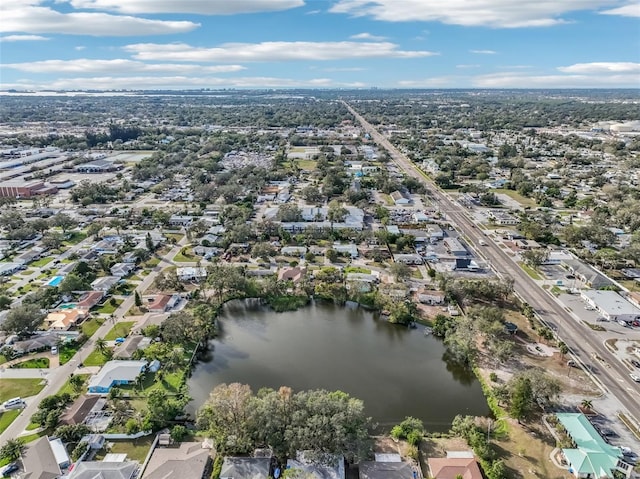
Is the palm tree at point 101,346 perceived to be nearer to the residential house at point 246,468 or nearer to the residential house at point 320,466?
the residential house at point 246,468

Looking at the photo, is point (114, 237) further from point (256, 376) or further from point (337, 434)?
point (337, 434)

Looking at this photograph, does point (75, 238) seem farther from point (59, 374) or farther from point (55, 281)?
point (59, 374)

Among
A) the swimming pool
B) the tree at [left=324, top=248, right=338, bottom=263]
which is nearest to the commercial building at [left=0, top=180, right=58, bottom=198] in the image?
the swimming pool

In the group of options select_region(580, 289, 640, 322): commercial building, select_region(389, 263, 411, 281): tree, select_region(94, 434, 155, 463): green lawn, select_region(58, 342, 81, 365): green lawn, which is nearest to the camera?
select_region(94, 434, 155, 463): green lawn

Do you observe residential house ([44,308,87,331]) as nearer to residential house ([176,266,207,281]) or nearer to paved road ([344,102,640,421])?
residential house ([176,266,207,281])

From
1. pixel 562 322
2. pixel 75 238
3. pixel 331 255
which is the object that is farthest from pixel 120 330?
pixel 562 322

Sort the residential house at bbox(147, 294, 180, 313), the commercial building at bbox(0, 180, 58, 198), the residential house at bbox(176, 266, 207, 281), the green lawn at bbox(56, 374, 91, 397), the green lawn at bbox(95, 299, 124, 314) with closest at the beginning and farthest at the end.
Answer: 1. the green lawn at bbox(56, 374, 91, 397)
2. the residential house at bbox(147, 294, 180, 313)
3. the green lawn at bbox(95, 299, 124, 314)
4. the residential house at bbox(176, 266, 207, 281)
5. the commercial building at bbox(0, 180, 58, 198)

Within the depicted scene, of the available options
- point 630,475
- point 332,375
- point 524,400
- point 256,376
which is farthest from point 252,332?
point 630,475
